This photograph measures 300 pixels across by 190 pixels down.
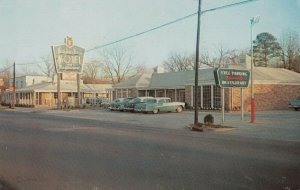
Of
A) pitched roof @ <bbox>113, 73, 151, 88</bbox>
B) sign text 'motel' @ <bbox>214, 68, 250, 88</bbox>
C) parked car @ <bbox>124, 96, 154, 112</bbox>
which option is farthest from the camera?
pitched roof @ <bbox>113, 73, 151, 88</bbox>

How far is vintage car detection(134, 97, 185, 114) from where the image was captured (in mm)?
34688

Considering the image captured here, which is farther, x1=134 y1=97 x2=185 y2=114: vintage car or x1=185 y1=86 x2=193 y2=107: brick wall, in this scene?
x1=185 y1=86 x2=193 y2=107: brick wall

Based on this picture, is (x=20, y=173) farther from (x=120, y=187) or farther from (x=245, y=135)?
(x=245, y=135)

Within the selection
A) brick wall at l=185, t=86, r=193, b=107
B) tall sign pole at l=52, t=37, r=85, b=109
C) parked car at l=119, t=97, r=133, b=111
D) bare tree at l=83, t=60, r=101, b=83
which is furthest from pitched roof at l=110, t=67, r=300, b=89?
bare tree at l=83, t=60, r=101, b=83

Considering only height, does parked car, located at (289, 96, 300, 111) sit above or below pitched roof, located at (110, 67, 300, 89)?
below

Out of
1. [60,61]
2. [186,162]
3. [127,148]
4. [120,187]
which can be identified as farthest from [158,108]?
[120,187]

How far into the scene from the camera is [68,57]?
4706 cm

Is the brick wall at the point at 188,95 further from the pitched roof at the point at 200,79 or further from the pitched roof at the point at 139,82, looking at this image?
the pitched roof at the point at 139,82

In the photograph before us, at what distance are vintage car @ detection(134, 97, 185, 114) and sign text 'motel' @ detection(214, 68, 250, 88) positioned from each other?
12.6m

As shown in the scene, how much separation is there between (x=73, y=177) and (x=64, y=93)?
5693 cm

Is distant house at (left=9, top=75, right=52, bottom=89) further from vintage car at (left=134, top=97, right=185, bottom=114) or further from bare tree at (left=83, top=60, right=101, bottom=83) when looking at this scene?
vintage car at (left=134, top=97, right=185, bottom=114)

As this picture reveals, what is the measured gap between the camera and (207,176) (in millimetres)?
7508

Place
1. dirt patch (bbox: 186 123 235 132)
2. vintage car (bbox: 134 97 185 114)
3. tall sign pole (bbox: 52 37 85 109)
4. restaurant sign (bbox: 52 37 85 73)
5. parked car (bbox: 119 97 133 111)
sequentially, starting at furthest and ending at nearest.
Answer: tall sign pole (bbox: 52 37 85 109) → restaurant sign (bbox: 52 37 85 73) → parked car (bbox: 119 97 133 111) → vintage car (bbox: 134 97 185 114) → dirt patch (bbox: 186 123 235 132)

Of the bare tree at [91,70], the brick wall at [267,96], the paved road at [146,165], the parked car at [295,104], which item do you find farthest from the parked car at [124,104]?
the bare tree at [91,70]
